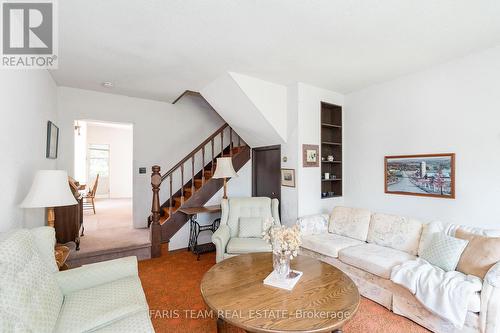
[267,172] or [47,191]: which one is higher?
[267,172]

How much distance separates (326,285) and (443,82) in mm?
2919

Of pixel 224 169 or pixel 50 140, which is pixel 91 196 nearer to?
pixel 50 140

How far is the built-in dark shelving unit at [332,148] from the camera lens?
167 inches

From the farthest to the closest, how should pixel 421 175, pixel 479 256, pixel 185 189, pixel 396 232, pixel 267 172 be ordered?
pixel 185 189, pixel 267 172, pixel 421 175, pixel 396 232, pixel 479 256

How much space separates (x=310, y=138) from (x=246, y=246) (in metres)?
2.00

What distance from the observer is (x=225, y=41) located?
249 centimetres

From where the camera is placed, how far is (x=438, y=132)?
3072 millimetres

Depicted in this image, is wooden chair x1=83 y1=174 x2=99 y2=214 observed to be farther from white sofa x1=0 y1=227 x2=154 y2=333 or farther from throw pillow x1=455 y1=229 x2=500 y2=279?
throw pillow x1=455 y1=229 x2=500 y2=279

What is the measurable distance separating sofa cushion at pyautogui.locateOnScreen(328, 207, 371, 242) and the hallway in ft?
9.44

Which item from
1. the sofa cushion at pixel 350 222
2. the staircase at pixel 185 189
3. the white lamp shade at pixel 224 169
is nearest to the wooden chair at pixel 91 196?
the staircase at pixel 185 189

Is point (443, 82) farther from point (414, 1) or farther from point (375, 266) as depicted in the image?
point (375, 266)

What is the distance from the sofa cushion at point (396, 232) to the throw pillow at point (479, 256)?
0.53 m

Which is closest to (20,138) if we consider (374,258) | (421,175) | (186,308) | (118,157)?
(186,308)

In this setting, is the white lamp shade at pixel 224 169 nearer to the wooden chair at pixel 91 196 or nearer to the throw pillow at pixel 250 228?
the throw pillow at pixel 250 228
